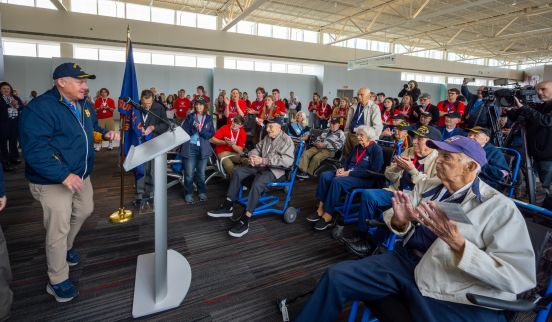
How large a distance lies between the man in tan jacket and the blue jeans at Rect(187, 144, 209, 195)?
2196 mm

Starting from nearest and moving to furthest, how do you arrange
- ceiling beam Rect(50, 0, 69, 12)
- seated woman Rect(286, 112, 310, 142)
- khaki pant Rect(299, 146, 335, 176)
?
khaki pant Rect(299, 146, 335, 176) < seated woman Rect(286, 112, 310, 142) < ceiling beam Rect(50, 0, 69, 12)

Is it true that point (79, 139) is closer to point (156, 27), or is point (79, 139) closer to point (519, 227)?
point (519, 227)

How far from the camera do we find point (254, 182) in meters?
3.08

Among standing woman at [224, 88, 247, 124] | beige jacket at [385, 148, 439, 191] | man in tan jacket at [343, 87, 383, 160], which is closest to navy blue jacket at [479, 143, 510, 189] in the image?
beige jacket at [385, 148, 439, 191]

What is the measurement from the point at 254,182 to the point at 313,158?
1.97 m

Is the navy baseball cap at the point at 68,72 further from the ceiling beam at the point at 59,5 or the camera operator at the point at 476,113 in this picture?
the ceiling beam at the point at 59,5

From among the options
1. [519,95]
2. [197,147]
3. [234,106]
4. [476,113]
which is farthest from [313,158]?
[519,95]

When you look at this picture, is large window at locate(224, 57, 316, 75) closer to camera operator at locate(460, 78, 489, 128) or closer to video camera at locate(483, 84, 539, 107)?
camera operator at locate(460, 78, 489, 128)

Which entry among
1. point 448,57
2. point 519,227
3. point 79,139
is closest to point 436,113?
point 519,227

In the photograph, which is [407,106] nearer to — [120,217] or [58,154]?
[120,217]

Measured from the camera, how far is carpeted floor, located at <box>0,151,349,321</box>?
1898 mm

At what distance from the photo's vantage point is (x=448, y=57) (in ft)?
61.6

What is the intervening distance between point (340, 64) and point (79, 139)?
552 inches

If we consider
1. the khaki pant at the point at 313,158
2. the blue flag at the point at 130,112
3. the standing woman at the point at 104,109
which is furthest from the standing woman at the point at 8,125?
the khaki pant at the point at 313,158
